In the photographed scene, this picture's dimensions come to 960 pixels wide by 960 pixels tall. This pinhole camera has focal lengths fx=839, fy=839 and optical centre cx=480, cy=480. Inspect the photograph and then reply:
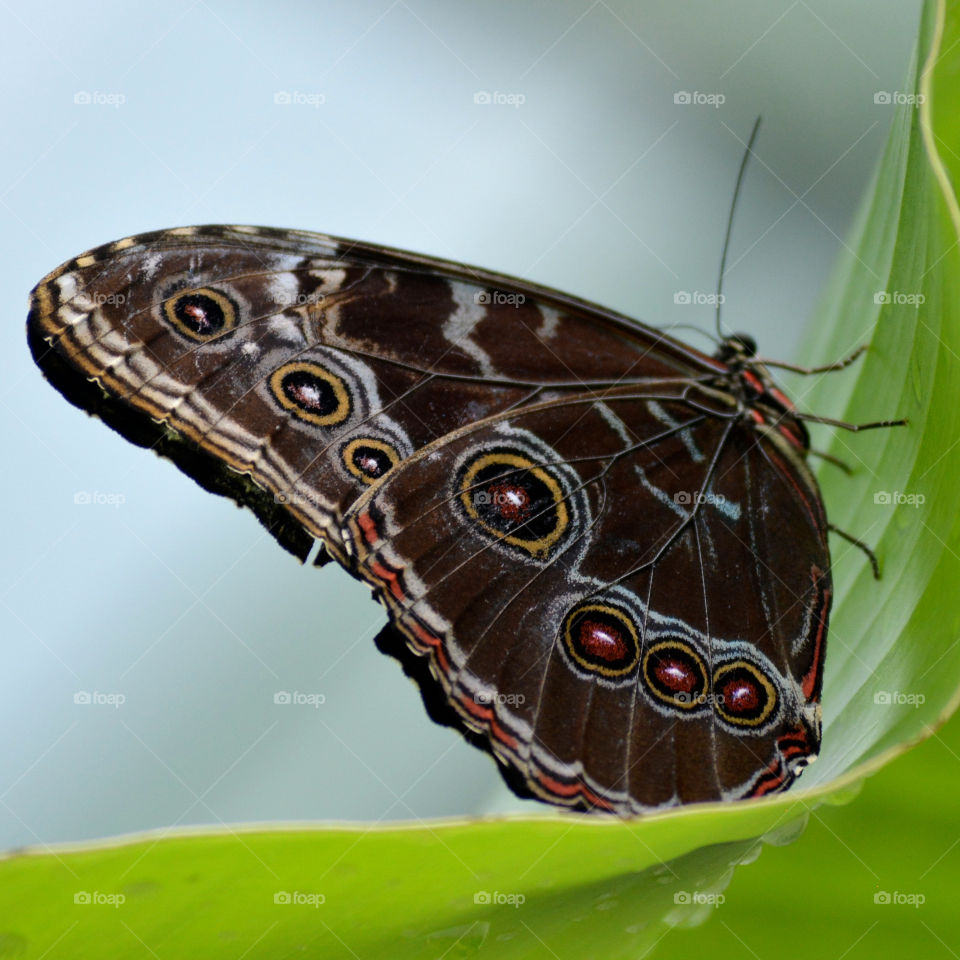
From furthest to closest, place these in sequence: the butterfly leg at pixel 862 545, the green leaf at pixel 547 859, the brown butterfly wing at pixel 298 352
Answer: the brown butterfly wing at pixel 298 352, the butterfly leg at pixel 862 545, the green leaf at pixel 547 859

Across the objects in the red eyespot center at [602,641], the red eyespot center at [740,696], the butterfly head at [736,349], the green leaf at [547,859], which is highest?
the butterfly head at [736,349]

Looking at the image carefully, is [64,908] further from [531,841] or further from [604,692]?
[604,692]

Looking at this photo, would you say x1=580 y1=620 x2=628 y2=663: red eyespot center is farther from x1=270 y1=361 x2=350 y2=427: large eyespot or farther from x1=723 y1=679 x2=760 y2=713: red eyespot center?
Answer: x1=270 y1=361 x2=350 y2=427: large eyespot

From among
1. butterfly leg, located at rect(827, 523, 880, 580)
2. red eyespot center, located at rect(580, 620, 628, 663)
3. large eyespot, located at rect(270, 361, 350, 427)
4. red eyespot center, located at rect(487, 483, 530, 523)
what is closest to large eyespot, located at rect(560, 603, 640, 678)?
red eyespot center, located at rect(580, 620, 628, 663)

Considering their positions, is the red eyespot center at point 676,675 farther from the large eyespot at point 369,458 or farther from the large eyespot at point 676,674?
the large eyespot at point 369,458

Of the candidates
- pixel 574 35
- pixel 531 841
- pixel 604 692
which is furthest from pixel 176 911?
pixel 574 35

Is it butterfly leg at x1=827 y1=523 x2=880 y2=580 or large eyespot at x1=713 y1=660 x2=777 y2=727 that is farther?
large eyespot at x1=713 y1=660 x2=777 y2=727

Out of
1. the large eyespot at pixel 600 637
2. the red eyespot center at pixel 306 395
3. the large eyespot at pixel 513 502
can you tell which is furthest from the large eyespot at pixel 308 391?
the large eyespot at pixel 600 637
